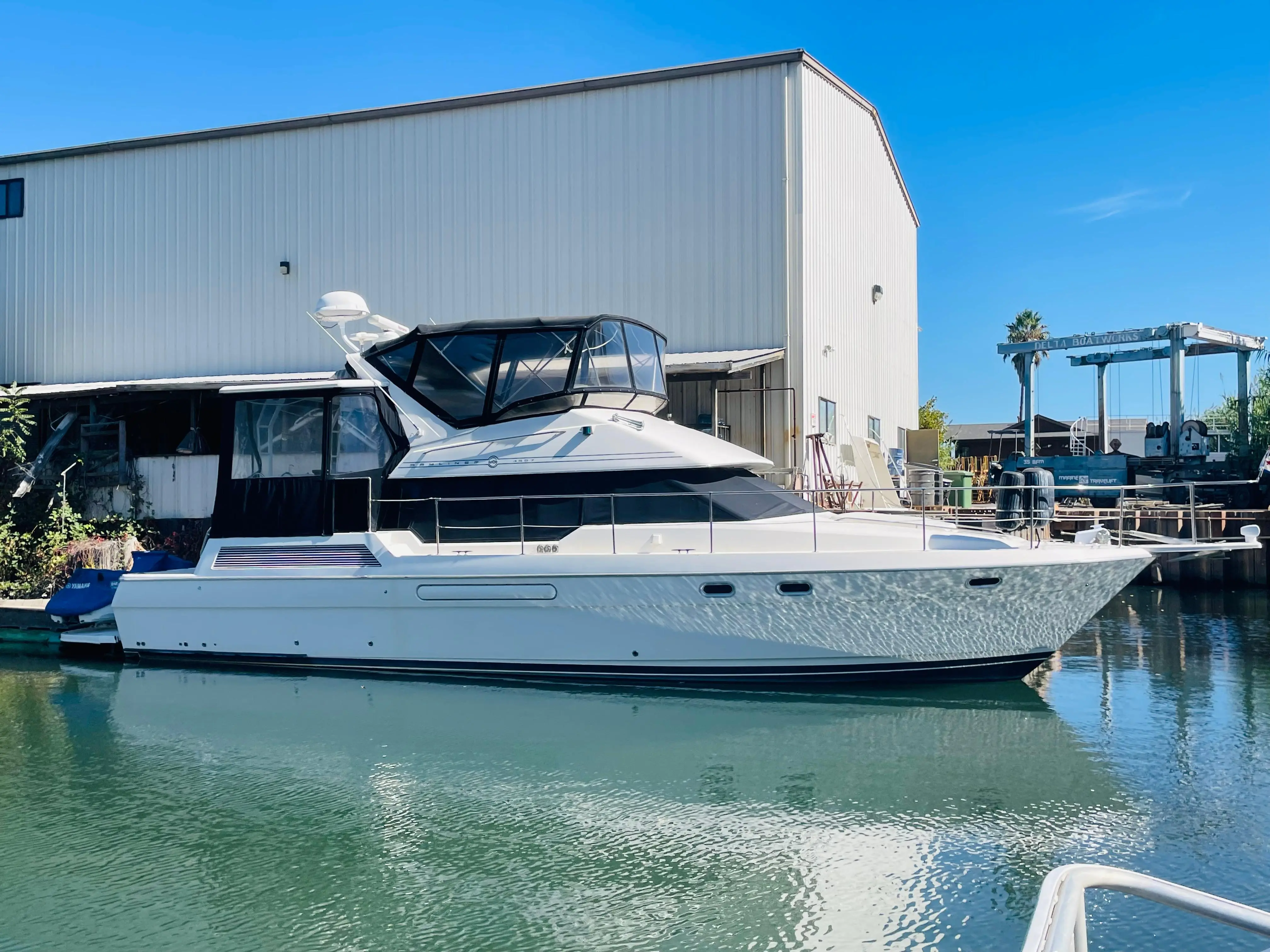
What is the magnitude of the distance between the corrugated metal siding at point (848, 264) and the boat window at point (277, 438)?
733 centimetres

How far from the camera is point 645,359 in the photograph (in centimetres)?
936

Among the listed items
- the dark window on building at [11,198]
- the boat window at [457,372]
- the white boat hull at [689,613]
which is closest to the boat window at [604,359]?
the boat window at [457,372]

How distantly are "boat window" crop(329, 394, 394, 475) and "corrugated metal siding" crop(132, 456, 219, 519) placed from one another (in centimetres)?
685

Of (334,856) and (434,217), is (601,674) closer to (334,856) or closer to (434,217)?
(334,856)

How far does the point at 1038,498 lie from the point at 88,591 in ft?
34.4

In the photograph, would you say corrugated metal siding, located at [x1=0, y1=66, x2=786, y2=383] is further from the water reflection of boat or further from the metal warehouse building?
the water reflection of boat

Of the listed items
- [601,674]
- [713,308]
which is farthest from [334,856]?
[713,308]

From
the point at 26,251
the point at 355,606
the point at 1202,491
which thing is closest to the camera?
the point at 355,606

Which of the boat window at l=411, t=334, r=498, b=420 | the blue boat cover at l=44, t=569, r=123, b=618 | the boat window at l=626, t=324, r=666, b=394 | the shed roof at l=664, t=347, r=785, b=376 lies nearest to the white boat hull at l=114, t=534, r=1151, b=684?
the boat window at l=411, t=334, r=498, b=420

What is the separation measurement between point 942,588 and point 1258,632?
690cm

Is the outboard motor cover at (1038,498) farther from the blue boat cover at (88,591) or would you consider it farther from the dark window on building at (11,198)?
the dark window on building at (11,198)

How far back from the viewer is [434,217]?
1506 centimetres

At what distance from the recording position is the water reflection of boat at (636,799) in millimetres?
4414

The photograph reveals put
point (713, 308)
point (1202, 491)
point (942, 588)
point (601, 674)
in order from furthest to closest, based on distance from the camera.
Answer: point (1202, 491), point (713, 308), point (601, 674), point (942, 588)
